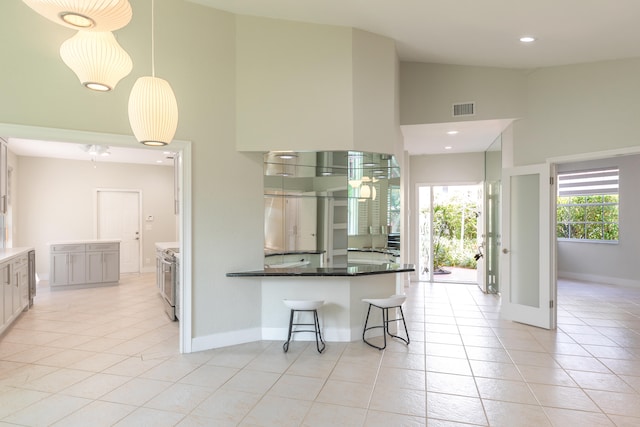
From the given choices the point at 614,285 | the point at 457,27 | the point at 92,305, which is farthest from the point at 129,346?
the point at 614,285

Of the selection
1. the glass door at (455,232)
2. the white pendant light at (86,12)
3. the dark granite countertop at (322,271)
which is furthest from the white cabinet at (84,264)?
the glass door at (455,232)

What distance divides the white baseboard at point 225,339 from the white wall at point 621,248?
25.4 ft

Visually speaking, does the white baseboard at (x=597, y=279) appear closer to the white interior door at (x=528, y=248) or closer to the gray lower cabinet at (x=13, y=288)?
the white interior door at (x=528, y=248)

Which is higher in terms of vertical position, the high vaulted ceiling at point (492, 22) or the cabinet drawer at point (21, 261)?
the high vaulted ceiling at point (492, 22)

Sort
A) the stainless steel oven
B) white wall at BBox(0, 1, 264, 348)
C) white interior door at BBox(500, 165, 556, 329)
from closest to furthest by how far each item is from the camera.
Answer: white wall at BBox(0, 1, 264, 348)
white interior door at BBox(500, 165, 556, 329)
the stainless steel oven

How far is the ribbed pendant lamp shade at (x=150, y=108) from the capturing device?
8.03ft

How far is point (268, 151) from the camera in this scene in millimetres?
4082

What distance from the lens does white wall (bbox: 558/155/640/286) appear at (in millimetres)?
7621

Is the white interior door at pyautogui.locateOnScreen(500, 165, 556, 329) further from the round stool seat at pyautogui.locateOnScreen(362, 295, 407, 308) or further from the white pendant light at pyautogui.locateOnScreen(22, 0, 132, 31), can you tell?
the white pendant light at pyautogui.locateOnScreen(22, 0, 132, 31)

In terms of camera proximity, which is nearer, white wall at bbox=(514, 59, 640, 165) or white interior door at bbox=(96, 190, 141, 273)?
white wall at bbox=(514, 59, 640, 165)

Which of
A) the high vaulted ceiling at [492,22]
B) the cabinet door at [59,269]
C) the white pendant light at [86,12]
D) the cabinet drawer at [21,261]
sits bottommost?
the cabinet door at [59,269]

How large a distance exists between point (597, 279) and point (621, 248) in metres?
0.82

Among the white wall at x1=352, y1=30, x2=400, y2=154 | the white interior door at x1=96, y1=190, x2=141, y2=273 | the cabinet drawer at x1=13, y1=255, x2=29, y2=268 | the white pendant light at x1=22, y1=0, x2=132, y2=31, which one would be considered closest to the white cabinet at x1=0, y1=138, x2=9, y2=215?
the cabinet drawer at x1=13, y1=255, x2=29, y2=268

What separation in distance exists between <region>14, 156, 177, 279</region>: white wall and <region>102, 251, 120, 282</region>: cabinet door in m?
1.62
